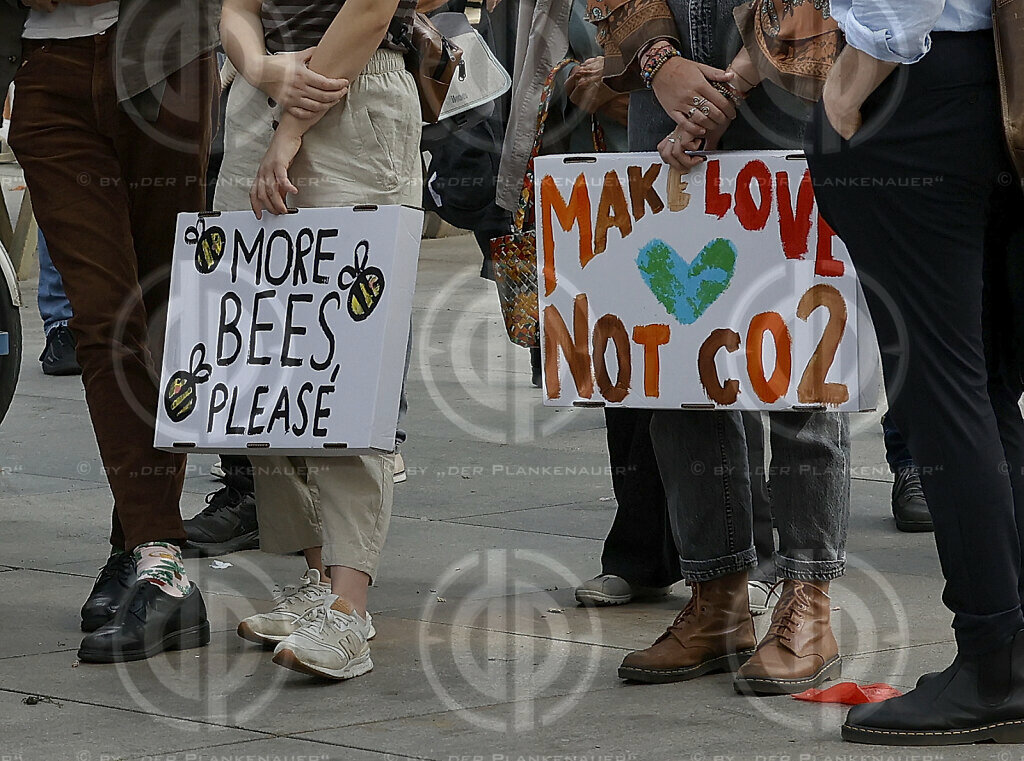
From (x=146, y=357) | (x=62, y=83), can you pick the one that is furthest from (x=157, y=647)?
(x=62, y=83)

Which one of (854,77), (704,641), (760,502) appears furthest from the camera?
(760,502)

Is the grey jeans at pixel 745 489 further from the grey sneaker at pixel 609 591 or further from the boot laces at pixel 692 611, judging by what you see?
the grey sneaker at pixel 609 591

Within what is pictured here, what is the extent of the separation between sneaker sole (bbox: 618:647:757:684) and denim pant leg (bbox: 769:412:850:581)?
23 centimetres

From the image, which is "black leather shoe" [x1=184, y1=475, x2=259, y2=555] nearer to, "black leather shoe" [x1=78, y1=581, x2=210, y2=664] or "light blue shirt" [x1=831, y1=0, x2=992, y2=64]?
"black leather shoe" [x1=78, y1=581, x2=210, y2=664]

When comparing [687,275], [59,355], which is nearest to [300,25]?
[687,275]

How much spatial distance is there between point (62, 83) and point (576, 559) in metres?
1.97

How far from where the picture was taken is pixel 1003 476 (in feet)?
10.4

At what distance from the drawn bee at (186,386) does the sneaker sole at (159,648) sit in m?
0.53

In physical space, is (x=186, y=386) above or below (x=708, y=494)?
above

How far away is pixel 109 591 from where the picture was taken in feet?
13.8

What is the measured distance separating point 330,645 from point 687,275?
3.72 ft

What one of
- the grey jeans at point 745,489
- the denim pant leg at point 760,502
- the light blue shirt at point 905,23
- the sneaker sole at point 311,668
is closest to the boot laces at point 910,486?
the denim pant leg at point 760,502

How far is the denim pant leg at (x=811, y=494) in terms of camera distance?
365 cm

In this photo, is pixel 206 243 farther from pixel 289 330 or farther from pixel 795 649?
pixel 795 649
